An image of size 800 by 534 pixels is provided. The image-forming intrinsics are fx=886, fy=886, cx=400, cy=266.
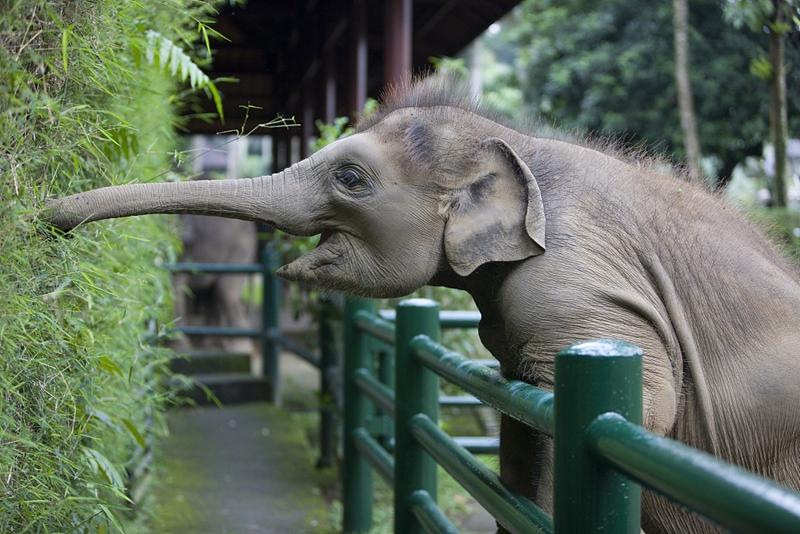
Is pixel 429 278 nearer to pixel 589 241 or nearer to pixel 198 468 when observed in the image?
pixel 589 241

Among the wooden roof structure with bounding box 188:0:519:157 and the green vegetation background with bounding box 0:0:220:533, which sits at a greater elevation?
the wooden roof structure with bounding box 188:0:519:157

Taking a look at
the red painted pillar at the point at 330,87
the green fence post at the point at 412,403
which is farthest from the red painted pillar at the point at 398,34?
the green fence post at the point at 412,403

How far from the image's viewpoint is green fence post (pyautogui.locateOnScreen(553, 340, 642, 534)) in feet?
3.98

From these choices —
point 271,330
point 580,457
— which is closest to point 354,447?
point 580,457

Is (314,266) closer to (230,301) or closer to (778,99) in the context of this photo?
(778,99)

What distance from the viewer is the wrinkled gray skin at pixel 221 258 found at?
909 centimetres

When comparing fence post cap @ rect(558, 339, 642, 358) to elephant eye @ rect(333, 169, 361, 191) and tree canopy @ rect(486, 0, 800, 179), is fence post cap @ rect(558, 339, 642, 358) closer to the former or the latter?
elephant eye @ rect(333, 169, 361, 191)

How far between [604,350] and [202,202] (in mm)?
1027

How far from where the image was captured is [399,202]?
6.63 ft

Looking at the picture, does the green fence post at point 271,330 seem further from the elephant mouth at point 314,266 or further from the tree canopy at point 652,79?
the tree canopy at point 652,79

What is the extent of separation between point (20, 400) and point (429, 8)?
228 inches

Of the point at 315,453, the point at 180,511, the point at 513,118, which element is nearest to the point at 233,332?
the point at 315,453

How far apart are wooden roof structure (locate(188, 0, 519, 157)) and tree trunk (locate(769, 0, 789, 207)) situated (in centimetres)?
170

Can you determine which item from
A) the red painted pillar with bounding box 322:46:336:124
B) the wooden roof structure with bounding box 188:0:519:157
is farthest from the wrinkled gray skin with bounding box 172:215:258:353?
the red painted pillar with bounding box 322:46:336:124
